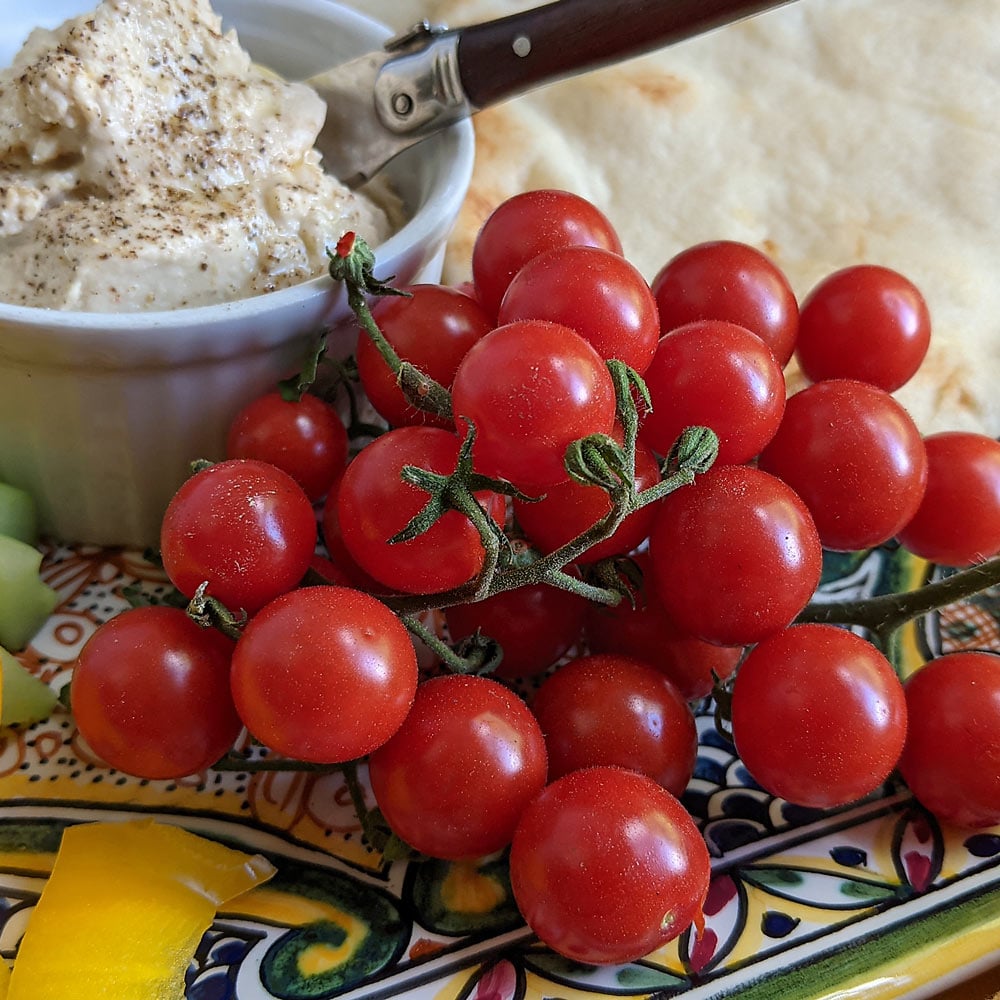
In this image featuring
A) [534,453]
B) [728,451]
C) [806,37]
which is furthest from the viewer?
[806,37]

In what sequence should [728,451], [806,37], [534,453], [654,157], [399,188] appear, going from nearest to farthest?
[534,453] < [728,451] < [399,188] < [654,157] < [806,37]

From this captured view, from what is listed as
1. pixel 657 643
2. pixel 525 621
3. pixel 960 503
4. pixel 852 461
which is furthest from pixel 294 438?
pixel 960 503

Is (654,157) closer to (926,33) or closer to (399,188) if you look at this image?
(399,188)

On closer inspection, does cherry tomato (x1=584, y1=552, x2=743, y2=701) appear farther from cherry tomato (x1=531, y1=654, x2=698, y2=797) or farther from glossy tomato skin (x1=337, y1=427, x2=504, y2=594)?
glossy tomato skin (x1=337, y1=427, x2=504, y2=594)

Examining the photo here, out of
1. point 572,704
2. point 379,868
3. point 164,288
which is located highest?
point 164,288

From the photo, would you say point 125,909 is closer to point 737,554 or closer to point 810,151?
point 737,554

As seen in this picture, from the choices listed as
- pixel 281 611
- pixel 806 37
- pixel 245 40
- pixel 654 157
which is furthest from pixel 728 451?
pixel 806 37

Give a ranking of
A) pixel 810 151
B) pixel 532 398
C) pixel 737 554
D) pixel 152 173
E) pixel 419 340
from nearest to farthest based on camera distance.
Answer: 1. pixel 532 398
2. pixel 737 554
3. pixel 419 340
4. pixel 152 173
5. pixel 810 151
